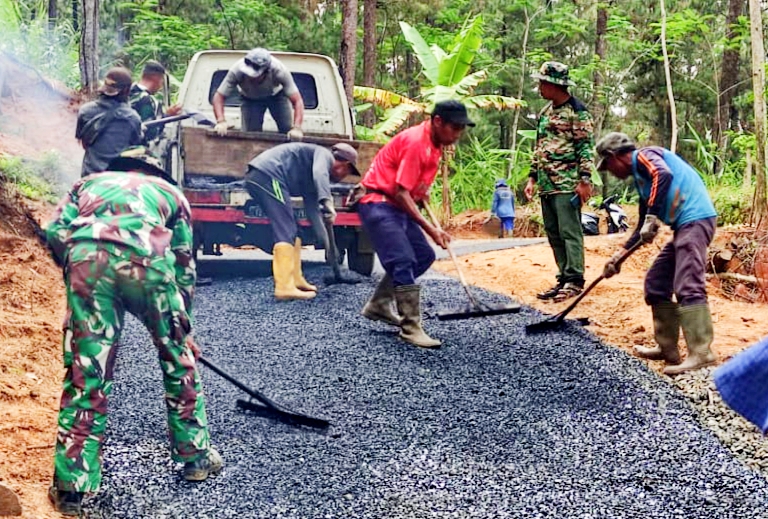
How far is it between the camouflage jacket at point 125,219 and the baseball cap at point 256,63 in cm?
420

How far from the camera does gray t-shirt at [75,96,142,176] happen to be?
21.5ft

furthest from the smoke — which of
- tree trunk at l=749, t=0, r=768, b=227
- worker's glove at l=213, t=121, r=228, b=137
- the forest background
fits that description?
tree trunk at l=749, t=0, r=768, b=227

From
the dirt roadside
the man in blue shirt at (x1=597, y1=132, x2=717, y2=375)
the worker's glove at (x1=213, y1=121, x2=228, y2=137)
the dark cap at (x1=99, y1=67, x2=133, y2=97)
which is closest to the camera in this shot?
the man in blue shirt at (x1=597, y1=132, x2=717, y2=375)

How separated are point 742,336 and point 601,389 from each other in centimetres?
173

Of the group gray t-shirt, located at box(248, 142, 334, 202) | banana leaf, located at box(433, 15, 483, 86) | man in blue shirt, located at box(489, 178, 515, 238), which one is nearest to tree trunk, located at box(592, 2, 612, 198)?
man in blue shirt, located at box(489, 178, 515, 238)

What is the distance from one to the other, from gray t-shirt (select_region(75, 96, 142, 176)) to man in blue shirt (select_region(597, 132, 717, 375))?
12.1 ft

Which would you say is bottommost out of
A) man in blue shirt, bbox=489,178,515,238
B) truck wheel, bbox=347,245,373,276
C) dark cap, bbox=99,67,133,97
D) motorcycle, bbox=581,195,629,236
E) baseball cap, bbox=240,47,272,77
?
motorcycle, bbox=581,195,629,236

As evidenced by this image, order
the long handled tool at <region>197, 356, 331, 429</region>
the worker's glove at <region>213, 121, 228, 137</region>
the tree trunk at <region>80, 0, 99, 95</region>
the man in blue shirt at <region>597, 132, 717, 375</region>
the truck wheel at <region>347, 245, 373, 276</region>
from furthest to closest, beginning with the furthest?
the tree trunk at <region>80, 0, 99, 95</region>
the truck wheel at <region>347, 245, 373, 276</region>
the worker's glove at <region>213, 121, 228, 137</region>
the man in blue shirt at <region>597, 132, 717, 375</region>
the long handled tool at <region>197, 356, 331, 429</region>

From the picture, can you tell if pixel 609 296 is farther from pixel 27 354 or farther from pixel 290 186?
pixel 27 354

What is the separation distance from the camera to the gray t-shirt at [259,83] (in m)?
7.46

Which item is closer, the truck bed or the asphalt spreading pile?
the asphalt spreading pile

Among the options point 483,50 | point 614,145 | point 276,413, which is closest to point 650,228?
point 614,145

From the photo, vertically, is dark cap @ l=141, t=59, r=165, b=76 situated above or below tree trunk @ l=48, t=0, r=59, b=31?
below

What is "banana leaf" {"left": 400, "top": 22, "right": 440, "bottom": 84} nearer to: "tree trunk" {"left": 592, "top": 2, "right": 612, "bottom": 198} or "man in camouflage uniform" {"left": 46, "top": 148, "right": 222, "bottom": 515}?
"tree trunk" {"left": 592, "top": 2, "right": 612, "bottom": 198}
